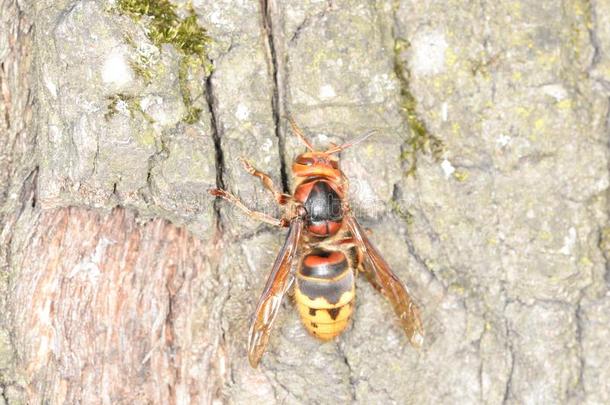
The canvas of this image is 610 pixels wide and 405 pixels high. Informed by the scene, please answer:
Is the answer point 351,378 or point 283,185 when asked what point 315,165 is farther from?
point 351,378

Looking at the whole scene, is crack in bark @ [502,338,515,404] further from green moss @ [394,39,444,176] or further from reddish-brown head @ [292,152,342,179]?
reddish-brown head @ [292,152,342,179]

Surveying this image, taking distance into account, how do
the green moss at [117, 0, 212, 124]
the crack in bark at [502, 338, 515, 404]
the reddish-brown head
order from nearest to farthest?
the green moss at [117, 0, 212, 124]
the reddish-brown head
the crack in bark at [502, 338, 515, 404]

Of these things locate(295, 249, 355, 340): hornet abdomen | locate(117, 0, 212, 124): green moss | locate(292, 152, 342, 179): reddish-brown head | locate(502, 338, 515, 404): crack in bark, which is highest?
locate(117, 0, 212, 124): green moss


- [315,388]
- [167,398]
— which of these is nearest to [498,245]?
[315,388]

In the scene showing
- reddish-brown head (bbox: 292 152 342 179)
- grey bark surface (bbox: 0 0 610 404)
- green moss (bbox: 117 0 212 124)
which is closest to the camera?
green moss (bbox: 117 0 212 124)

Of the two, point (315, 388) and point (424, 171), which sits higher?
point (424, 171)

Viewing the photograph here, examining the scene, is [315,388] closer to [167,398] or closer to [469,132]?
[167,398]

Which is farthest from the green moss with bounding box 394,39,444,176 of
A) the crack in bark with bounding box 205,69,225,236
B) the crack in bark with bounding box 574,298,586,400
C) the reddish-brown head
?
the crack in bark with bounding box 574,298,586,400

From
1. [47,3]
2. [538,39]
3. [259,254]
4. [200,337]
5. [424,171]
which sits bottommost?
[200,337]
